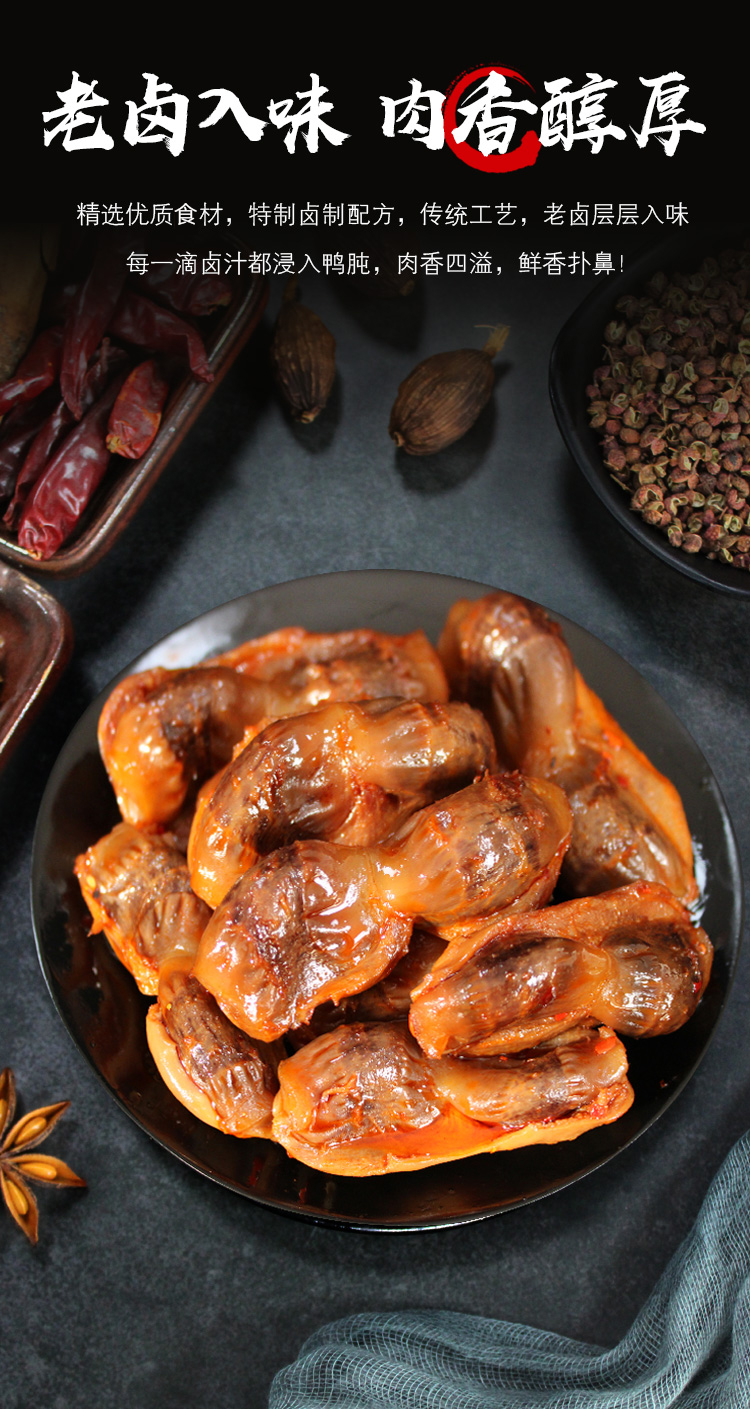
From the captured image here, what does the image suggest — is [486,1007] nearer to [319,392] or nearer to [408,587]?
[408,587]

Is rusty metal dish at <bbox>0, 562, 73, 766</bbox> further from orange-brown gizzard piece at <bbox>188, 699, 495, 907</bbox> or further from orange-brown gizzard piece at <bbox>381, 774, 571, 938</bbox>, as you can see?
orange-brown gizzard piece at <bbox>381, 774, 571, 938</bbox>

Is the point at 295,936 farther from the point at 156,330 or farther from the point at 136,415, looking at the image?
the point at 156,330

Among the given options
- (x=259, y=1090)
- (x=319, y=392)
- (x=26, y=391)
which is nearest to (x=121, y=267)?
(x=26, y=391)

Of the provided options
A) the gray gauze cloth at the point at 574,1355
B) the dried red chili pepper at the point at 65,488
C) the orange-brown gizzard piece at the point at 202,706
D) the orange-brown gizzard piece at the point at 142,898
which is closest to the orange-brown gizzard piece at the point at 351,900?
the orange-brown gizzard piece at the point at 142,898

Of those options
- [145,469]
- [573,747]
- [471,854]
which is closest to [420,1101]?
[471,854]

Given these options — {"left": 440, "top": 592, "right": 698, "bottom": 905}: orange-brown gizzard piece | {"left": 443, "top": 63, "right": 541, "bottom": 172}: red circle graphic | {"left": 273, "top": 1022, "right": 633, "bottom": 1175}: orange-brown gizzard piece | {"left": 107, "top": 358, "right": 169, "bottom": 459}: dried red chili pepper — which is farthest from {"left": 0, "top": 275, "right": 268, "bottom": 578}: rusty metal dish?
{"left": 273, "top": 1022, "right": 633, "bottom": 1175}: orange-brown gizzard piece

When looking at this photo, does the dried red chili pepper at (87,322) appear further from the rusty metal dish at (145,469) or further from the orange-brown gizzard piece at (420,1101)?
the orange-brown gizzard piece at (420,1101)
